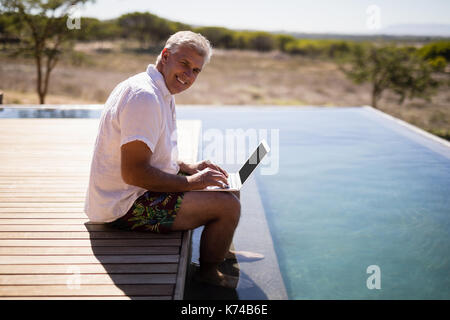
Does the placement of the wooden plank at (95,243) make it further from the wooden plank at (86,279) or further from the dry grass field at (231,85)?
the dry grass field at (231,85)

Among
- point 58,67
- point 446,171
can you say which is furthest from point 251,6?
point 446,171

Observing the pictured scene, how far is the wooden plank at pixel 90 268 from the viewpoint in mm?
1635

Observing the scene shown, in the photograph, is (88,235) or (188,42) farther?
(88,235)

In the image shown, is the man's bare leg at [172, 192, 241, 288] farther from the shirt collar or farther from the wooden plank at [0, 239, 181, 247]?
the shirt collar

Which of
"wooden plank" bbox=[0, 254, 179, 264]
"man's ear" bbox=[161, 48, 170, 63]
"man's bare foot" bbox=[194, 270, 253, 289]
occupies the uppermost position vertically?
"man's ear" bbox=[161, 48, 170, 63]

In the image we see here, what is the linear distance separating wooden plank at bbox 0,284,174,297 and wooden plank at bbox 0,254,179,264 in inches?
6.5

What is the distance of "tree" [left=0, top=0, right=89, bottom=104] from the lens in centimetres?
904

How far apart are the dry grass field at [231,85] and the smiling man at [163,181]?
10.1 meters

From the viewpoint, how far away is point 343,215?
339 centimetres

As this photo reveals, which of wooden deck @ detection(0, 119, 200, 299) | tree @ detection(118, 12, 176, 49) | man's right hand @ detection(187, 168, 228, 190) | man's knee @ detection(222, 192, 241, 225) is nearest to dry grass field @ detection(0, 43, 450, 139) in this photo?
tree @ detection(118, 12, 176, 49)

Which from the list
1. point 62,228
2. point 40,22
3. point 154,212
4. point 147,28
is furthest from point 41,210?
point 147,28

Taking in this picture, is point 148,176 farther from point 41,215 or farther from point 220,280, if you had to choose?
point 41,215

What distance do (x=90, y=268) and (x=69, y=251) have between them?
0.20 metres

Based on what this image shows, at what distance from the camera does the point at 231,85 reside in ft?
69.6
